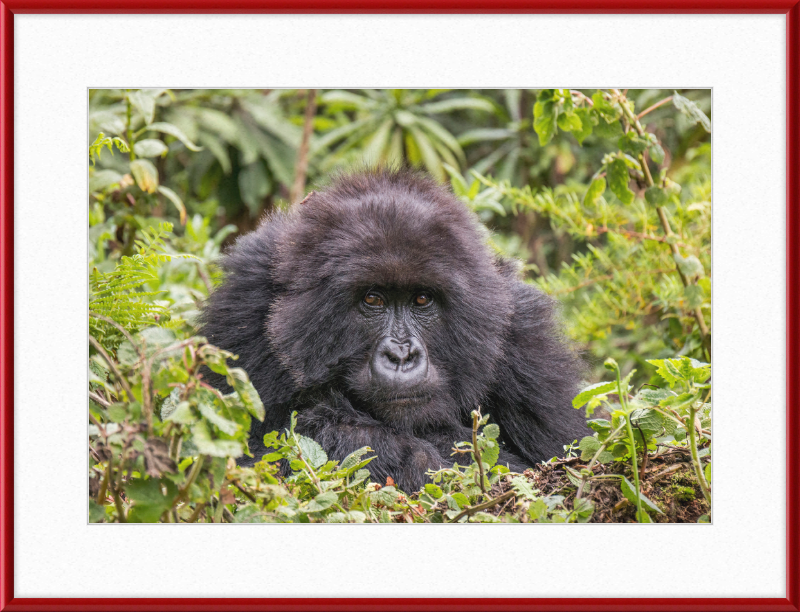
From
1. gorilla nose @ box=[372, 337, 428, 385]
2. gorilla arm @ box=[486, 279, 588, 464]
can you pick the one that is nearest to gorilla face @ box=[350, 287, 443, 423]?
gorilla nose @ box=[372, 337, 428, 385]

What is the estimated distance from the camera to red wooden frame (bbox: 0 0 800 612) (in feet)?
7.69

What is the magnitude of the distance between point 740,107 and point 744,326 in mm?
779

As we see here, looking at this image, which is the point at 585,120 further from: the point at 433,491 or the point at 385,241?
the point at 433,491

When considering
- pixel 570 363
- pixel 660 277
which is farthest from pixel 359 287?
pixel 660 277

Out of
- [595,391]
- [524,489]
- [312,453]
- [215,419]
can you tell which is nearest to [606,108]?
[595,391]

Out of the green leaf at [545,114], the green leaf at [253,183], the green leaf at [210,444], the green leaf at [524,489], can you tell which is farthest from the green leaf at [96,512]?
the green leaf at [253,183]

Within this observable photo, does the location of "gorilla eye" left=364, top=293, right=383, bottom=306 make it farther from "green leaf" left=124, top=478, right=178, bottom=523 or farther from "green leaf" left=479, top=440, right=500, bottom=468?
"green leaf" left=124, top=478, right=178, bottom=523

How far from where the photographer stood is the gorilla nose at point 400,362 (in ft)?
11.6

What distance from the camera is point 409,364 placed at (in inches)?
141

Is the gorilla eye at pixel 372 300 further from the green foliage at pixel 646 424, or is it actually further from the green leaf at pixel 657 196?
the green leaf at pixel 657 196

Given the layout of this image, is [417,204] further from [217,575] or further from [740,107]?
[217,575]

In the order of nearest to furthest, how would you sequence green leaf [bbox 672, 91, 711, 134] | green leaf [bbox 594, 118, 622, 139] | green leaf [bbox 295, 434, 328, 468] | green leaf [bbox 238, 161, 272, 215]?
1. green leaf [bbox 295, 434, 328, 468]
2. green leaf [bbox 672, 91, 711, 134]
3. green leaf [bbox 594, 118, 622, 139]
4. green leaf [bbox 238, 161, 272, 215]

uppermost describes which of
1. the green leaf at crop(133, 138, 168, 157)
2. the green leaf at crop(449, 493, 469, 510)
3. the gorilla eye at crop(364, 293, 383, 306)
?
the green leaf at crop(133, 138, 168, 157)

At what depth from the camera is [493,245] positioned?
14.8 ft
